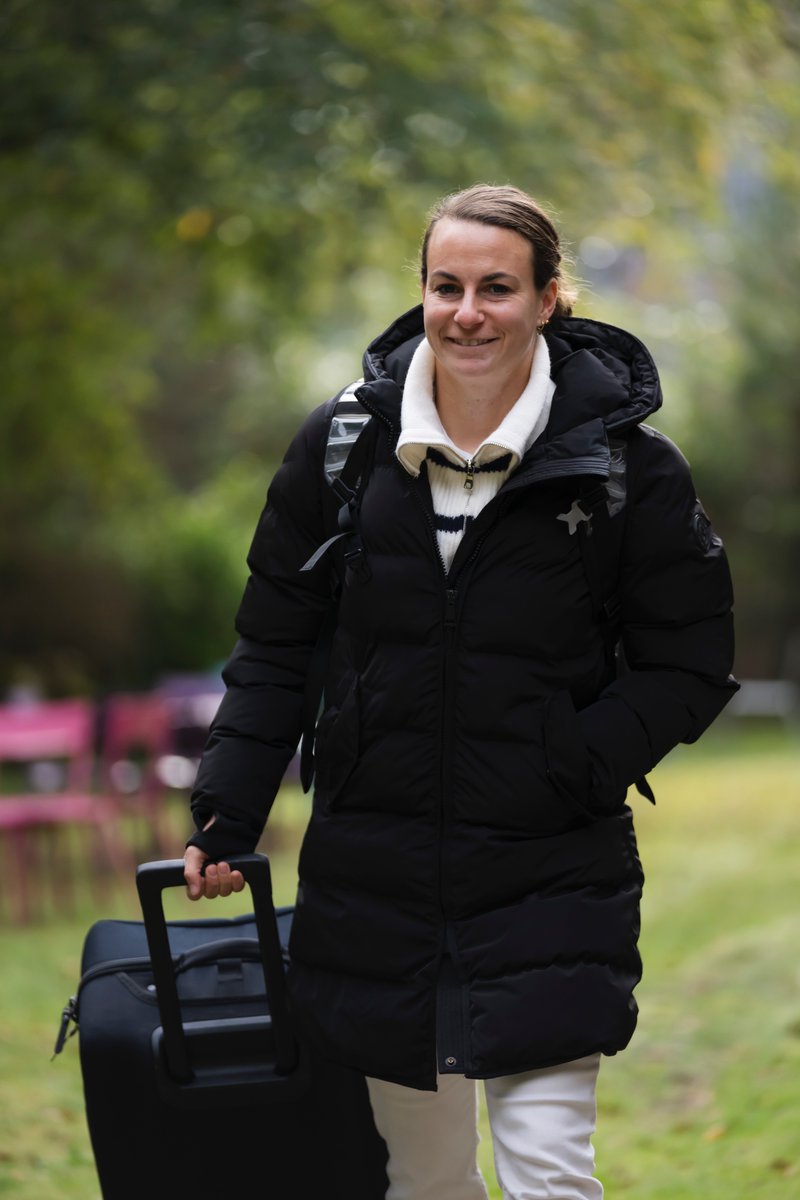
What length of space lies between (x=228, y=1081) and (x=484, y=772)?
0.79 m

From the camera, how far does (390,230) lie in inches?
490

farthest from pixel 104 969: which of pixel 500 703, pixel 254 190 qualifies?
pixel 254 190

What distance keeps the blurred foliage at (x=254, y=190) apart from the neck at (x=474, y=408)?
15.0 inches

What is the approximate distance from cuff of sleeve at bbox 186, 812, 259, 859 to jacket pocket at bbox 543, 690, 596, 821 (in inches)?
22.3

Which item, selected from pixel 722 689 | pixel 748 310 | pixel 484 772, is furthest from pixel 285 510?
pixel 748 310

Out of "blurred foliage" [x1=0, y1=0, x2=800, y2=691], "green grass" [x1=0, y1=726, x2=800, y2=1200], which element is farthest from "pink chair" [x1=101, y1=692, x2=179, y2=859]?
"blurred foliage" [x1=0, y1=0, x2=800, y2=691]

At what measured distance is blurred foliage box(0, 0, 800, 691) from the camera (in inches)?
369

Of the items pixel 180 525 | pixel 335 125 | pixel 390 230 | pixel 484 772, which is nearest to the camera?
pixel 484 772

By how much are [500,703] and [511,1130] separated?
671 millimetres

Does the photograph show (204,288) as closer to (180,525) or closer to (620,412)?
(180,525)

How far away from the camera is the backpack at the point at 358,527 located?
9.28ft

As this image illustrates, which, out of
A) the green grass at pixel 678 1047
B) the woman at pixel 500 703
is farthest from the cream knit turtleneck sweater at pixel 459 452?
the green grass at pixel 678 1047

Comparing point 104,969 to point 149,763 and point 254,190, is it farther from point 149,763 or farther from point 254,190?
point 254,190

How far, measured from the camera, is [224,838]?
3.00m
